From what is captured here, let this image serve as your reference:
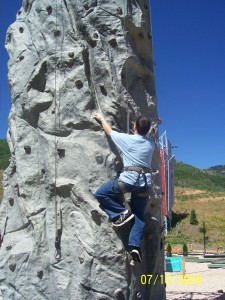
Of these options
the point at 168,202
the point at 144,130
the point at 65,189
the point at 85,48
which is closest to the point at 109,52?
the point at 85,48

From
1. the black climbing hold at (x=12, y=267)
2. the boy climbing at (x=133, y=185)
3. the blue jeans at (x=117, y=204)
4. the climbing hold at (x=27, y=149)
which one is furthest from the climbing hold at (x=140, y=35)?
the black climbing hold at (x=12, y=267)

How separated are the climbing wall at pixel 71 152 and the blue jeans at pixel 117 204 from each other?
0.66 feet

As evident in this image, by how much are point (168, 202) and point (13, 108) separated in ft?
63.5

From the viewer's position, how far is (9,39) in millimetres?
6816

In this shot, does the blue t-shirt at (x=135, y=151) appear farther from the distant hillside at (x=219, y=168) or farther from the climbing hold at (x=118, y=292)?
the distant hillside at (x=219, y=168)

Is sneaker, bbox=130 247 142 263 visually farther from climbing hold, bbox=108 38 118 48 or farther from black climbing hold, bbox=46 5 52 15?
black climbing hold, bbox=46 5 52 15

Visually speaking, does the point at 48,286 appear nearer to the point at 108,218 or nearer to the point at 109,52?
the point at 108,218

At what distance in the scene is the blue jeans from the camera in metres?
5.24

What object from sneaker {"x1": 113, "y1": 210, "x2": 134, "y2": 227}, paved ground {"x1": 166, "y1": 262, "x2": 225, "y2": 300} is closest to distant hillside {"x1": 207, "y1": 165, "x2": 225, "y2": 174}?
paved ground {"x1": 166, "y1": 262, "x2": 225, "y2": 300}

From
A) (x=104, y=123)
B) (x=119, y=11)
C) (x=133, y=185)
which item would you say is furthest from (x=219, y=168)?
(x=133, y=185)

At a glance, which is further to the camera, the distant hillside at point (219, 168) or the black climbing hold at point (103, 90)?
the distant hillside at point (219, 168)

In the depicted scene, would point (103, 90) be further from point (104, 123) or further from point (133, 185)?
point (133, 185)

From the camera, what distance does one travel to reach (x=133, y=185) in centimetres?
507

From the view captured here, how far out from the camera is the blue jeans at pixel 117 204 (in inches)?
206
